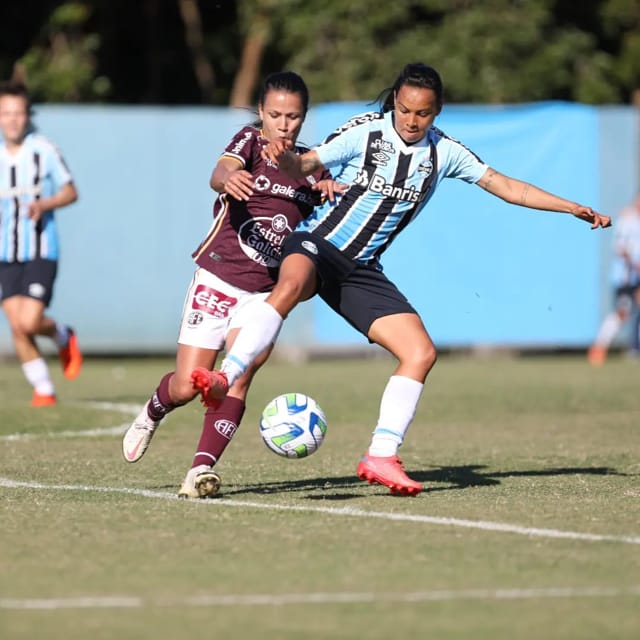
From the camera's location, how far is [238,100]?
912 inches

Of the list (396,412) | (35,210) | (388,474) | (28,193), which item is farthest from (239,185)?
(28,193)

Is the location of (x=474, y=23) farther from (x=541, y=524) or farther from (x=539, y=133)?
(x=541, y=524)

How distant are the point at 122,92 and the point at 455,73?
5536 millimetres

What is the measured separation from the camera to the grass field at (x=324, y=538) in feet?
14.9

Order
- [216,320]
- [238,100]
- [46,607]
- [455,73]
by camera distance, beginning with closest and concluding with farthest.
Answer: [46,607] < [216,320] < [455,73] < [238,100]

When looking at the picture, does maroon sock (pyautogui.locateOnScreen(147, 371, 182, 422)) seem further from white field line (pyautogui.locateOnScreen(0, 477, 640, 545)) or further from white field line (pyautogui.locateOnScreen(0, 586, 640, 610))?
white field line (pyautogui.locateOnScreen(0, 586, 640, 610))

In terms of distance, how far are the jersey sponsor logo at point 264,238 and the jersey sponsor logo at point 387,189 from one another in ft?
1.52

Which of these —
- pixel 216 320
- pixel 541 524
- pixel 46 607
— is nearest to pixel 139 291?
pixel 216 320

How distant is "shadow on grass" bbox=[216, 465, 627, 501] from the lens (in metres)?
7.32

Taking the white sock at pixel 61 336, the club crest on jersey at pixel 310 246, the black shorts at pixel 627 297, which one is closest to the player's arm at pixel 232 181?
the club crest on jersey at pixel 310 246

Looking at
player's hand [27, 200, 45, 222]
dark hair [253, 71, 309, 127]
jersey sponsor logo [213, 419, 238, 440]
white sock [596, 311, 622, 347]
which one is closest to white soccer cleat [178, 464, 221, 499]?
jersey sponsor logo [213, 419, 238, 440]

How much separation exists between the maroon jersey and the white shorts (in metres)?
0.05

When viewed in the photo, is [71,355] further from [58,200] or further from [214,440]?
[214,440]

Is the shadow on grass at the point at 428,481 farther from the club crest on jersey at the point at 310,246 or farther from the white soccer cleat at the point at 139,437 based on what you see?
the club crest on jersey at the point at 310,246
